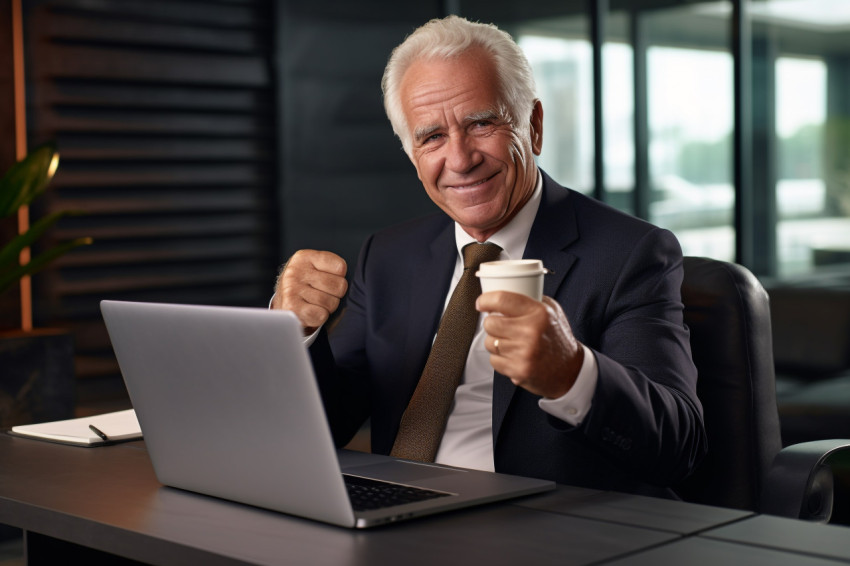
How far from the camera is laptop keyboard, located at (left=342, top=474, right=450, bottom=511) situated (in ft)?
3.71

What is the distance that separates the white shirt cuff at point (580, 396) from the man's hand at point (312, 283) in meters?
0.37

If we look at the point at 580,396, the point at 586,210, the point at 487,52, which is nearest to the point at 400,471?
the point at 580,396

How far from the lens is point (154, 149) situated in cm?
461

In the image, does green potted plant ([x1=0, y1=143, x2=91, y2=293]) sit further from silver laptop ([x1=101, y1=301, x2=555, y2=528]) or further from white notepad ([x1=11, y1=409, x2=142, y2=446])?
silver laptop ([x1=101, y1=301, x2=555, y2=528])

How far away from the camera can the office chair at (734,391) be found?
5.51ft

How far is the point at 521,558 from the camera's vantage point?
0.96m

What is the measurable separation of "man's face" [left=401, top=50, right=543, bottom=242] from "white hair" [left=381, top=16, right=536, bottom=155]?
1 centimetres

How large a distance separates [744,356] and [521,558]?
0.87 metres

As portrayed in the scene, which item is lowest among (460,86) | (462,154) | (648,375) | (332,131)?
(648,375)

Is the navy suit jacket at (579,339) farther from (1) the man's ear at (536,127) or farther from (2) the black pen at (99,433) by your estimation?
(2) the black pen at (99,433)

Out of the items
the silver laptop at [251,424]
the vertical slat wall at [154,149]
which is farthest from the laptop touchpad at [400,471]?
the vertical slat wall at [154,149]

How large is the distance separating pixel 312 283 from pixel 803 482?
79cm

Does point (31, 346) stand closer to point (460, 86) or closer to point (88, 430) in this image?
point (88, 430)

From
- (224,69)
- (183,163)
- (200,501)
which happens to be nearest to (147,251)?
(183,163)
